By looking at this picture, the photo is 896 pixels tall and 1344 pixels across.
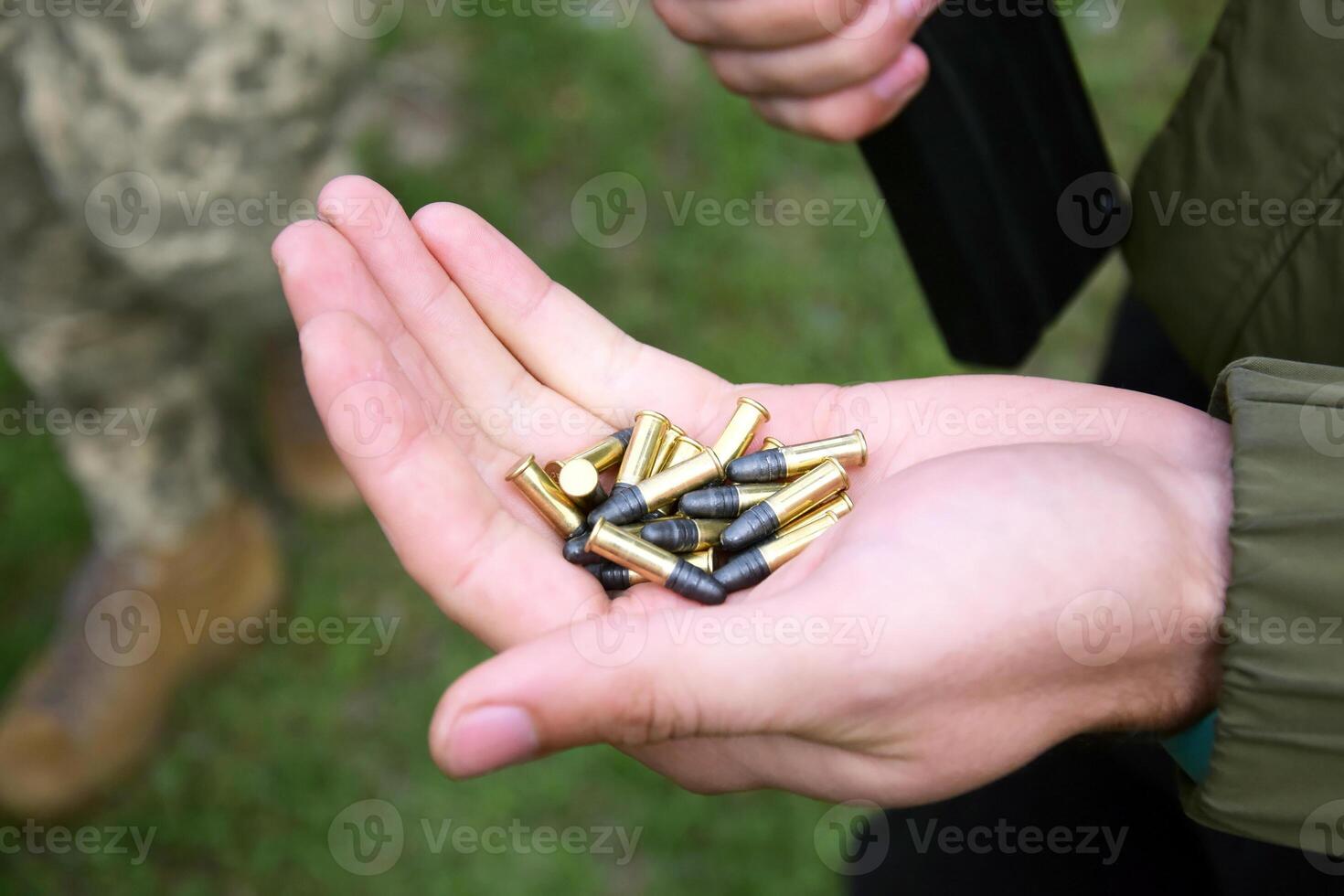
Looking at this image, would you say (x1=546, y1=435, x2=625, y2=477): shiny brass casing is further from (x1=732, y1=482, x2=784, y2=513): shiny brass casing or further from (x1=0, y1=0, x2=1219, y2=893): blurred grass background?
(x1=0, y1=0, x2=1219, y2=893): blurred grass background

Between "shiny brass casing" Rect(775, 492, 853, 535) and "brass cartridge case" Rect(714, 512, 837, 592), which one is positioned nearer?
"brass cartridge case" Rect(714, 512, 837, 592)

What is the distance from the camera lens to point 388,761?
4.75m

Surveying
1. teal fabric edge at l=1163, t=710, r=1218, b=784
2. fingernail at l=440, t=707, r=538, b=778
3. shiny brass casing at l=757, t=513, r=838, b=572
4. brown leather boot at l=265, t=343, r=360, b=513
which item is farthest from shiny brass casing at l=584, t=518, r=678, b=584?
brown leather boot at l=265, t=343, r=360, b=513

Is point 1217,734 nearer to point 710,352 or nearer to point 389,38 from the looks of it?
point 710,352

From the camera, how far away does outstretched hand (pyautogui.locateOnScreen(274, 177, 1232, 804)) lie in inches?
77.9

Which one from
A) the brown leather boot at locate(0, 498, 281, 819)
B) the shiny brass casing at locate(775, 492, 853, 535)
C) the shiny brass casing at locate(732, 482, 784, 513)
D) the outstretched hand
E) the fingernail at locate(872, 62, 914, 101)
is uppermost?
the fingernail at locate(872, 62, 914, 101)

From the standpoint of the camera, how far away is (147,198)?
3900mm

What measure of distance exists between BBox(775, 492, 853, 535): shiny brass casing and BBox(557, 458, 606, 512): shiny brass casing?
0.56 m

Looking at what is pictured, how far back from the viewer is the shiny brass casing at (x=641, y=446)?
297 cm

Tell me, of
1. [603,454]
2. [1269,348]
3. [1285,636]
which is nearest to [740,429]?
[603,454]

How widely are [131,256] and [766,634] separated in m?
3.13

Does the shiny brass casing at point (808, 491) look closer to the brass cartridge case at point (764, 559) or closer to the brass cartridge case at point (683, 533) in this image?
the brass cartridge case at point (764, 559)

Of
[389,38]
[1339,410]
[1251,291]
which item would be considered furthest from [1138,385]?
[389,38]

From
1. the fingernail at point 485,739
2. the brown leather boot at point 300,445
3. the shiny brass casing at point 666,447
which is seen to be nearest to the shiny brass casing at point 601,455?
the shiny brass casing at point 666,447
